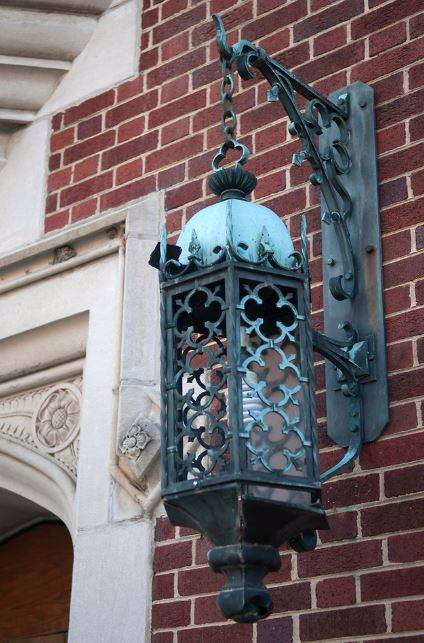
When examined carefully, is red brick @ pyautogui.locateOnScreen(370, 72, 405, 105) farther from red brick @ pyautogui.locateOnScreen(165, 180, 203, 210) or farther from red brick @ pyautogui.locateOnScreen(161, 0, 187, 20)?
red brick @ pyautogui.locateOnScreen(161, 0, 187, 20)

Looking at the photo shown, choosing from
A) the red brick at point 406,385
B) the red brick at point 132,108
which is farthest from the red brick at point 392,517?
the red brick at point 132,108

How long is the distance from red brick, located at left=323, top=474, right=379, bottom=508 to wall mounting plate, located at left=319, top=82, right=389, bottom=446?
0.29ft

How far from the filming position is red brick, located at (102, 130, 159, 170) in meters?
3.51

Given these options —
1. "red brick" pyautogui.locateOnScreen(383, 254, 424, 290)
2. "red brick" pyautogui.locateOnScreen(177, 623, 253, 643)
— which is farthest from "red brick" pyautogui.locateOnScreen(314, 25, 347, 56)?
"red brick" pyautogui.locateOnScreen(177, 623, 253, 643)

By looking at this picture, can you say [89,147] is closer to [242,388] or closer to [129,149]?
[129,149]

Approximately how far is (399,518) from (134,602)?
76 cm

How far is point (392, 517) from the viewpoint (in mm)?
2514

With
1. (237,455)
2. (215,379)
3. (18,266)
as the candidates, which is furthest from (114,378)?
(237,455)

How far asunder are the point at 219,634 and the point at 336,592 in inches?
13.5

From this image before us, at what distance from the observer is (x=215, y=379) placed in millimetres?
3014

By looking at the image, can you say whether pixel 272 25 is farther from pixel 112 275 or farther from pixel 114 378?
pixel 114 378

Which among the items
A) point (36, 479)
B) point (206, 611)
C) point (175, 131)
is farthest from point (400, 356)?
point (36, 479)

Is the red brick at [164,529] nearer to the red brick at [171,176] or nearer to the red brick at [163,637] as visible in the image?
the red brick at [163,637]

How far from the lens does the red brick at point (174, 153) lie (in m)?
3.37
